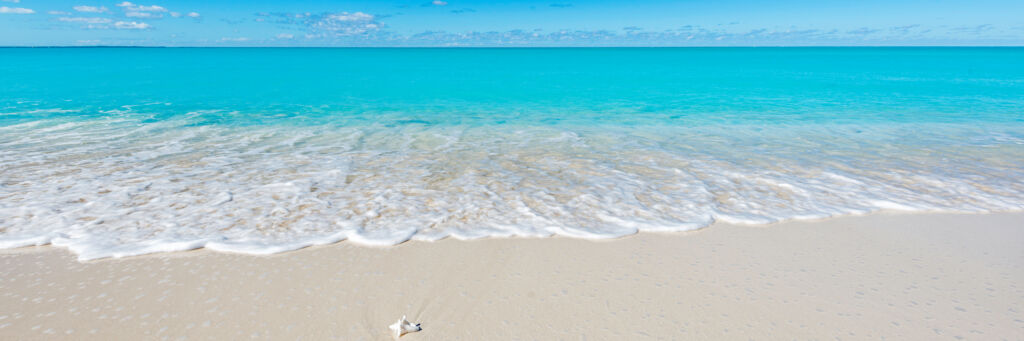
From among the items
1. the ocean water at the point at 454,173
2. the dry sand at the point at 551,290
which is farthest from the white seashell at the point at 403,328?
the ocean water at the point at 454,173

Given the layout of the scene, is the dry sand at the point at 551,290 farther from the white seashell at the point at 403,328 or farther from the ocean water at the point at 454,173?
the ocean water at the point at 454,173

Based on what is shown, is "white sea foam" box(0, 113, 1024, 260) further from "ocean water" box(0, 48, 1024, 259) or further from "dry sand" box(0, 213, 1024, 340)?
"dry sand" box(0, 213, 1024, 340)

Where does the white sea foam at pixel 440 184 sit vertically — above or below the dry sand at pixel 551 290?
above

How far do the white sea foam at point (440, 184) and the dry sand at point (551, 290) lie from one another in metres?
0.44

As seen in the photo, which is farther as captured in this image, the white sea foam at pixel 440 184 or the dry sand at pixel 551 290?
the white sea foam at pixel 440 184

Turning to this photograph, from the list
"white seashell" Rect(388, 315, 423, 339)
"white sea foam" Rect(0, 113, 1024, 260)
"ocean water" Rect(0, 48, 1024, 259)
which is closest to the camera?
"white seashell" Rect(388, 315, 423, 339)

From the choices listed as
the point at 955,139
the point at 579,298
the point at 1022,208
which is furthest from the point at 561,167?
the point at 955,139

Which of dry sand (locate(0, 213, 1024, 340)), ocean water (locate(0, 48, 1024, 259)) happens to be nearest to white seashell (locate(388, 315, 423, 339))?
dry sand (locate(0, 213, 1024, 340))

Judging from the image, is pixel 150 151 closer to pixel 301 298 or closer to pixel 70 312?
pixel 70 312

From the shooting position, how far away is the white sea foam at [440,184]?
5.49 m

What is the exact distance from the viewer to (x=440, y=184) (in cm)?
756

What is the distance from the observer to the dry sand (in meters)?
3.52

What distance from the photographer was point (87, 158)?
9.11 meters

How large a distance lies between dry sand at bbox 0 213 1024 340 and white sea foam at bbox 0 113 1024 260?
444 mm
